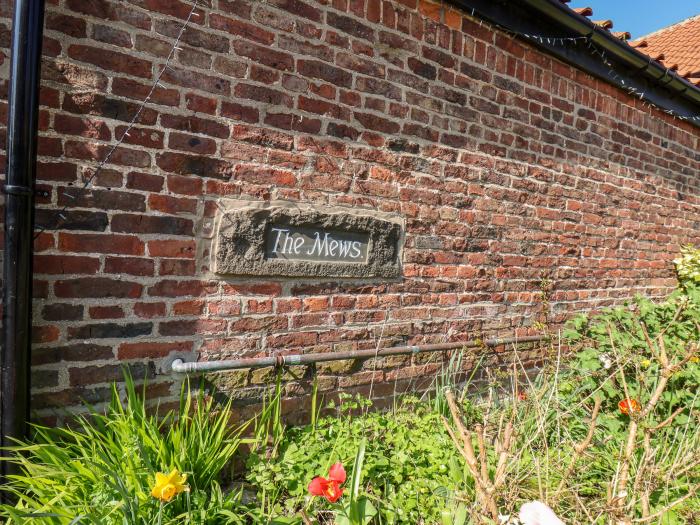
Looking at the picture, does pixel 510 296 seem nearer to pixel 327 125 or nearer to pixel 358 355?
pixel 358 355

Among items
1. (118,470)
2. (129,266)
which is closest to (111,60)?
(129,266)

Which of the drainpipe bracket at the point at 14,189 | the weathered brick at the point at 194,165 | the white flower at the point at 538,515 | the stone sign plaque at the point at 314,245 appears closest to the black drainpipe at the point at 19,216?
the drainpipe bracket at the point at 14,189

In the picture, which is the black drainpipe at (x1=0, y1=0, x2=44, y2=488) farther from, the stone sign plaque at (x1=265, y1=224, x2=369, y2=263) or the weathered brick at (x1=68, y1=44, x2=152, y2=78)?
the stone sign plaque at (x1=265, y1=224, x2=369, y2=263)

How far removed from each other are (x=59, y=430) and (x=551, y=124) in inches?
152

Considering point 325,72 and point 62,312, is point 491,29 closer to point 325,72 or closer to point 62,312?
point 325,72

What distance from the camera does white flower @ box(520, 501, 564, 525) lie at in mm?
1228

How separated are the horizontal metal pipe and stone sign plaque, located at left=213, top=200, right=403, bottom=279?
17.7 inches

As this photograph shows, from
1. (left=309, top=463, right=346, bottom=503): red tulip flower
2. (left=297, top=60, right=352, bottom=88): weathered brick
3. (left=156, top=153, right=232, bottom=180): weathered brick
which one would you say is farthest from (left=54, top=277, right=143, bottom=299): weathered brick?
(left=297, top=60, right=352, bottom=88): weathered brick

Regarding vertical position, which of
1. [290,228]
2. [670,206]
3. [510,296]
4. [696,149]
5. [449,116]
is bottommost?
[510,296]

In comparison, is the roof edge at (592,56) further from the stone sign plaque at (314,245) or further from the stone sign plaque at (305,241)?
the stone sign plaque at (314,245)

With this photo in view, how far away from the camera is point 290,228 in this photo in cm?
265

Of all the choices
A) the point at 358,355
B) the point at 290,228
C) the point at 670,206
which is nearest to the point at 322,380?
the point at 358,355

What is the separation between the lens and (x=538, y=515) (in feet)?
4.10

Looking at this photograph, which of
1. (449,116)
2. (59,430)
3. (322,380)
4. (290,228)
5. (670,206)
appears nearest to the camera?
(59,430)
